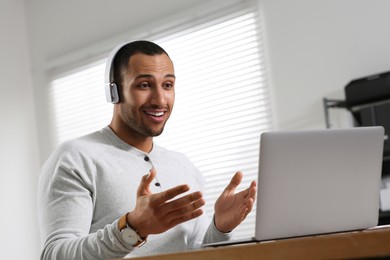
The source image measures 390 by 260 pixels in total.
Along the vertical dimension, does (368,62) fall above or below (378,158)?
above

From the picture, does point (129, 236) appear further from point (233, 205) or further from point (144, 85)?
point (144, 85)

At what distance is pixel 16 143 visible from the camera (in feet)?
17.6

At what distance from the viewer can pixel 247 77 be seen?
4.44 m

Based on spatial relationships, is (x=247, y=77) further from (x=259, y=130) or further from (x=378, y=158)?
(x=378, y=158)

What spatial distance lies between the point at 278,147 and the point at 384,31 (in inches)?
109

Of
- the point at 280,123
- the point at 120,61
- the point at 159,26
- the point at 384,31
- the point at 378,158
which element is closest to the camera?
the point at 378,158

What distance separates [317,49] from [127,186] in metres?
2.44

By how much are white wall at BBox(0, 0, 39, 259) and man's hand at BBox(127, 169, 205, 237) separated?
394 cm

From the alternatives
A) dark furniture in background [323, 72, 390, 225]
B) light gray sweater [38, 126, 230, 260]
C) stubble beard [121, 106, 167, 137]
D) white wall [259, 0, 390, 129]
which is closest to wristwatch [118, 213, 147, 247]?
light gray sweater [38, 126, 230, 260]

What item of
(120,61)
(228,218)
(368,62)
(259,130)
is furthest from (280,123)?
(228,218)

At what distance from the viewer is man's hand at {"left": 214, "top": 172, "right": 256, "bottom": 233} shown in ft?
5.43

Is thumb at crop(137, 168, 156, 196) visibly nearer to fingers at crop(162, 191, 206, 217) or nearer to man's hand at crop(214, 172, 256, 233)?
fingers at crop(162, 191, 206, 217)

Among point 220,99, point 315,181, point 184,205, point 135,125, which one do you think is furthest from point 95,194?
point 220,99

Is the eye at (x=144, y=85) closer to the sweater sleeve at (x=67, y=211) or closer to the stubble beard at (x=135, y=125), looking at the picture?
the stubble beard at (x=135, y=125)
